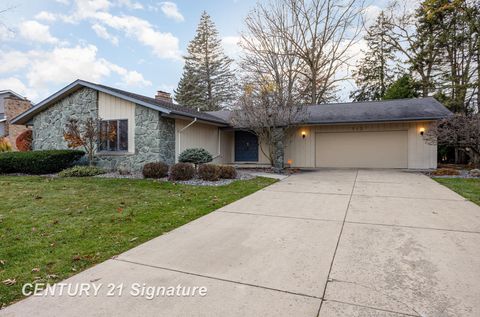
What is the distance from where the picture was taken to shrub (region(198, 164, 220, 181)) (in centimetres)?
884

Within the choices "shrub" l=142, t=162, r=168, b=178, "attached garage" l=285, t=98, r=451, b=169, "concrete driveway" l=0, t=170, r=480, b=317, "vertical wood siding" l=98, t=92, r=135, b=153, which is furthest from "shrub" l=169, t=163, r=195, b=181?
"attached garage" l=285, t=98, r=451, b=169

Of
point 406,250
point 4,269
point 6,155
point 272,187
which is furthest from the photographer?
point 6,155

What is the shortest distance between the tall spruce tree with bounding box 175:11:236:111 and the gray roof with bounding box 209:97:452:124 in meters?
18.7

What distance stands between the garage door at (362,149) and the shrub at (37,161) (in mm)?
11428

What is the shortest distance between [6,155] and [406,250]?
13.5 metres

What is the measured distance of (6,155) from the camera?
1073 cm

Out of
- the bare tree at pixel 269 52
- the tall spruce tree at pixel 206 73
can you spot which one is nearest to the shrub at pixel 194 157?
the bare tree at pixel 269 52

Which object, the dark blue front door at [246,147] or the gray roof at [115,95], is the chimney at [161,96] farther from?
the dark blue front door at [246,147]

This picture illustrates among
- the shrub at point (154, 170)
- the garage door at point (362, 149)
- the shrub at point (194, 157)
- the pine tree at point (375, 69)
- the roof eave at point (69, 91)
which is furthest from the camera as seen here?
the pine tree at point (375, 69)

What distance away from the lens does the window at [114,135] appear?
426 inches

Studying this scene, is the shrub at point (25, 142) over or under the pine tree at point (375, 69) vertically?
under

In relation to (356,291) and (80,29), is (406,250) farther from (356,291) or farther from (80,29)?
(80,29)

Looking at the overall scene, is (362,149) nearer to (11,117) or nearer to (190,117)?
(190,117)

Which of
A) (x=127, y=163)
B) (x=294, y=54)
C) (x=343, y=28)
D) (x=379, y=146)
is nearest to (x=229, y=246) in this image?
(x=127, y=163)
